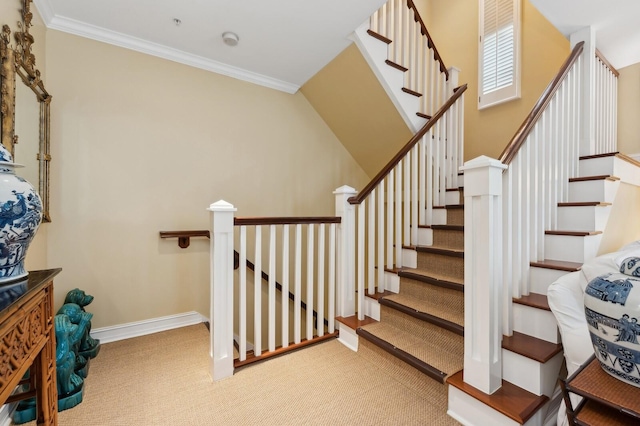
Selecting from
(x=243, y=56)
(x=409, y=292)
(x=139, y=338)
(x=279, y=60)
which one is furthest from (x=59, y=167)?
(x=409, y=292)

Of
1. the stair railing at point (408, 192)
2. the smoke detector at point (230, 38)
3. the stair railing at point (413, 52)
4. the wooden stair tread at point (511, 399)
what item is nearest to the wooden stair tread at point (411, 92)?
the stair railing at point (413, 52)

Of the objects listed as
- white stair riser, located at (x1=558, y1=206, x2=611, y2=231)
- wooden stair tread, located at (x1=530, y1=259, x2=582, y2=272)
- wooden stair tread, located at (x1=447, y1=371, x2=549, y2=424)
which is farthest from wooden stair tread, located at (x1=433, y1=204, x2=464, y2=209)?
wooden stair tread, located at (x1=447, y1=371, x2=549, y2=424)

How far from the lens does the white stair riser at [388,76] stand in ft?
8.14

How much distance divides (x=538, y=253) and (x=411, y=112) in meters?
1.69

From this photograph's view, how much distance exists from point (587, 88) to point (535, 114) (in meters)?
0.89

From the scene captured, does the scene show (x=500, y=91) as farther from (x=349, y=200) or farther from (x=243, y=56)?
(x=243, y=56)

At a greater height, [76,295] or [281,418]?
[76,295]

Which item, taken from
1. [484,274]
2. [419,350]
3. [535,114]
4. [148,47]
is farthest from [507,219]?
[148,47]

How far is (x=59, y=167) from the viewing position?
2.19 meters

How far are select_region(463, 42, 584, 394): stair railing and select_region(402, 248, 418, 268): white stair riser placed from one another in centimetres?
87

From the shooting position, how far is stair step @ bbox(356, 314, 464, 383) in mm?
1626

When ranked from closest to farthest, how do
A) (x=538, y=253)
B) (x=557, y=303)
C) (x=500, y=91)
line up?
1. (x=557, y=303)
2. (x=538, y=253)
3. (x=500, y=91)

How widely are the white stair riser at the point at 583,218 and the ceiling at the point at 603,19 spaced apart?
133cm

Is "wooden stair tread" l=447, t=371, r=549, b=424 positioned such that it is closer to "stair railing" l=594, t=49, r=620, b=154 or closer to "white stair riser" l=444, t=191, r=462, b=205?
"white stair riser" l=444, t=191, r=462, b=205
